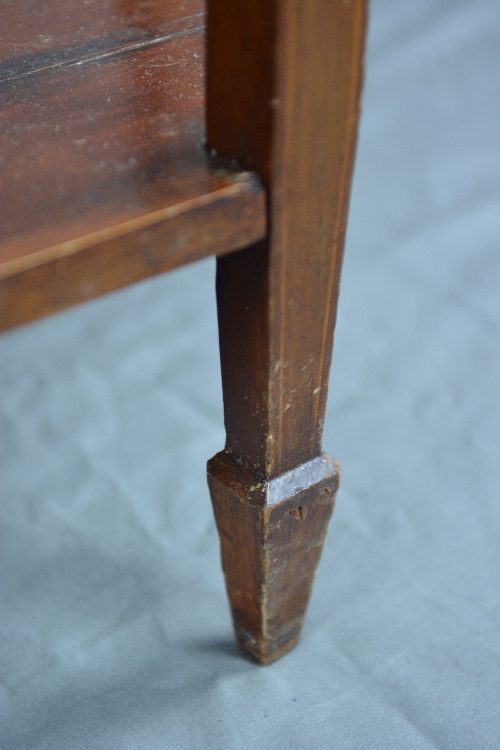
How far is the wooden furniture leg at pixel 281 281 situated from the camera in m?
0.41

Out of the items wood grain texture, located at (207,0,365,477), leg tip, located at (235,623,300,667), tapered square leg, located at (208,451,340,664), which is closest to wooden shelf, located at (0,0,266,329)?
wood grain texture, located at (207,0,365,477)

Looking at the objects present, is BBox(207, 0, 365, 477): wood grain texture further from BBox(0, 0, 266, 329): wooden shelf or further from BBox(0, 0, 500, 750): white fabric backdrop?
BBox(0, 0, 500, 750): white fabric backdrop

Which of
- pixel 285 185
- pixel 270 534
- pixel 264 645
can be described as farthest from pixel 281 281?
pixel 264 645

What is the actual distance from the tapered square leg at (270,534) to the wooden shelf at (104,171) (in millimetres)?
205

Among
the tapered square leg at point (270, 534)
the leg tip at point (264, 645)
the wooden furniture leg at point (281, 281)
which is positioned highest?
the wooden furniture leg at point (281, 281)

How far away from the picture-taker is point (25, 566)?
82 cm

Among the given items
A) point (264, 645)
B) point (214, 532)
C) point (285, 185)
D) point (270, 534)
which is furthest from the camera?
point (214, 532)

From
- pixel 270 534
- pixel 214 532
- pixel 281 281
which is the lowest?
pixel 214 532

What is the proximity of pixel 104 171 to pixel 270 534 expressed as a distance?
0.27 metres

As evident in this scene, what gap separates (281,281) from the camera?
472 mm

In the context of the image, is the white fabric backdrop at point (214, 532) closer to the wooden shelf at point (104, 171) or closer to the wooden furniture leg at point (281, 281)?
the wooden furniture leg at point (281, 281)

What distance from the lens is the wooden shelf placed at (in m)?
0.39

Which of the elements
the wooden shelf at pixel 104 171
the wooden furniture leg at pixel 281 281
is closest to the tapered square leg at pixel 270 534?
the wooden furniture leg at pixel 281 281

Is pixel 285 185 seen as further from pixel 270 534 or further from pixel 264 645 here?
pixel 264 645
